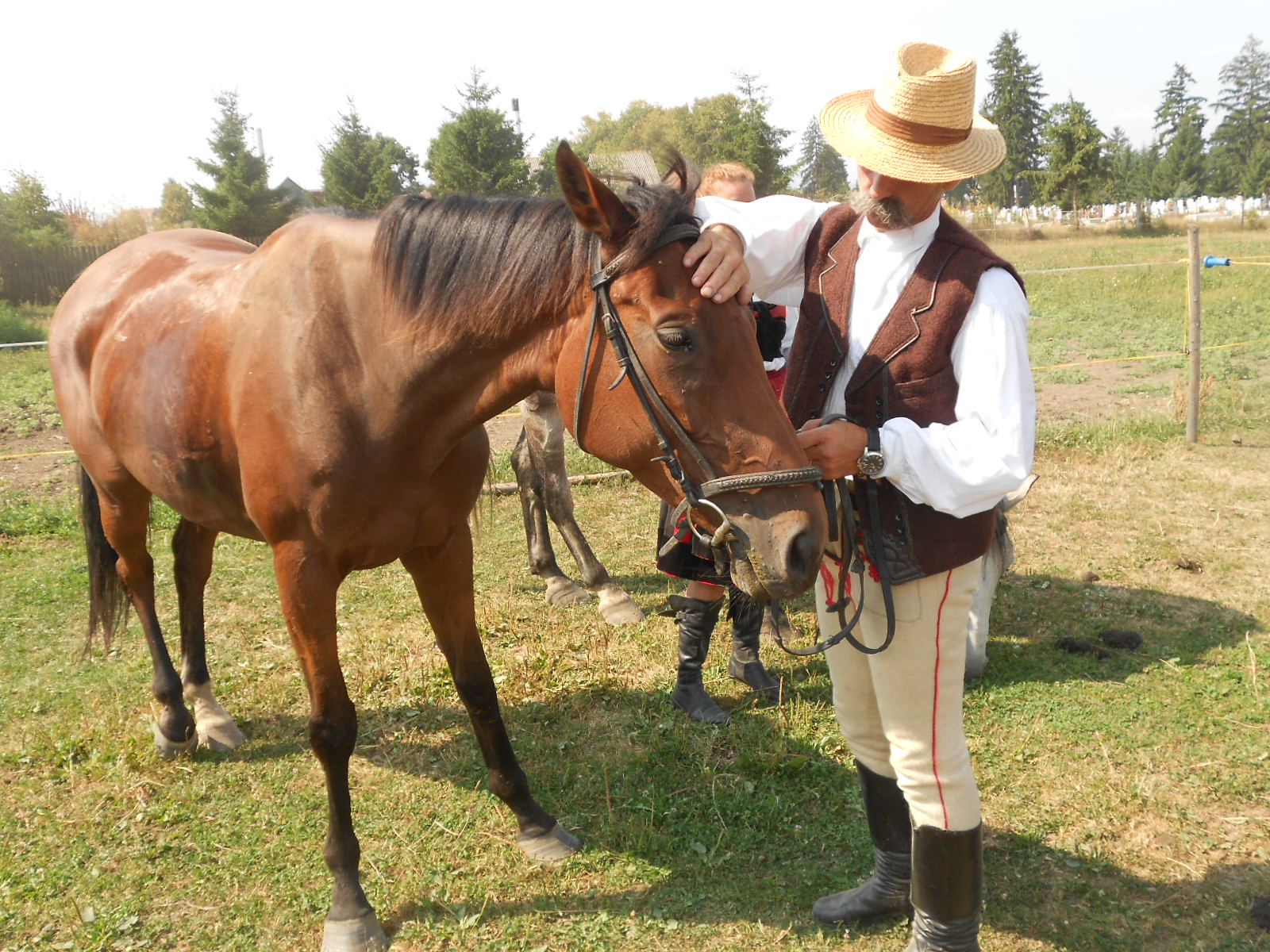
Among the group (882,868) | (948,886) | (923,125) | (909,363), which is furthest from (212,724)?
(923,125)

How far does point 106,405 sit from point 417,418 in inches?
63.6

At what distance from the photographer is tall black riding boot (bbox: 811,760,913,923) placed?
7.97 feet

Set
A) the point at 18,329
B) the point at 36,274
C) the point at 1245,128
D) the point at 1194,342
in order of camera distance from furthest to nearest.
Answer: the point at 1245,128, the point at 36,274, the point at 18,329, the point at 1194,342

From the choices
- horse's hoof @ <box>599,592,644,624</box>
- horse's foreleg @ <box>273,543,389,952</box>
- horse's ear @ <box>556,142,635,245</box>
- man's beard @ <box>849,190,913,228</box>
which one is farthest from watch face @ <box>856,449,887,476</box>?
horse's hoof @ <box>599,592,644,624</box>

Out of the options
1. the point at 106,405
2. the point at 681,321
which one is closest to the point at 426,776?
the point at 106,405

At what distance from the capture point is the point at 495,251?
7.08ft

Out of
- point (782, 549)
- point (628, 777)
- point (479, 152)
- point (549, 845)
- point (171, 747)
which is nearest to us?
point (782, 549)

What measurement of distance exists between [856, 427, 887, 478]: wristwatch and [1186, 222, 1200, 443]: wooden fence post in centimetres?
641

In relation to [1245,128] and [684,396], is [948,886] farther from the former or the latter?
[1245,128]

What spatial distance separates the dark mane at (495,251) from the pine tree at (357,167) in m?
26.8

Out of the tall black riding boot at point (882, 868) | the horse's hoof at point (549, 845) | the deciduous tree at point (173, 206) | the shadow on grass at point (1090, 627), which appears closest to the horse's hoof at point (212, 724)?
the horse's hoof at point (549, 845)

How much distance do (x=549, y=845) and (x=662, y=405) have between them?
175 centimetres

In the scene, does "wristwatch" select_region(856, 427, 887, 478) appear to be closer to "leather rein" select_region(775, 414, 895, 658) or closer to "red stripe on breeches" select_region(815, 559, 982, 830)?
"leather rein" select_region(775, 414, 895, 658)

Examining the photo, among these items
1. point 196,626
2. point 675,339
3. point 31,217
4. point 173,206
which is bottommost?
point 196,626
